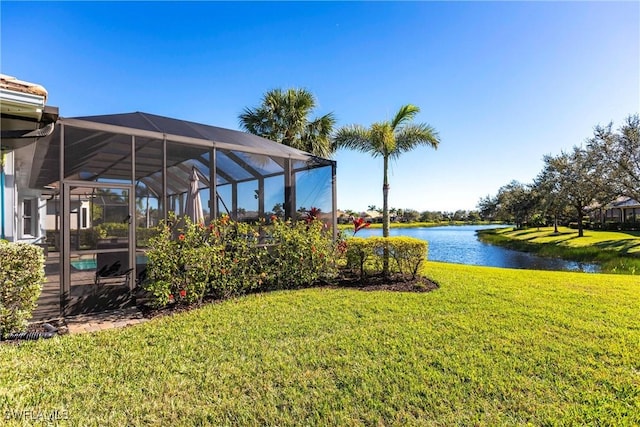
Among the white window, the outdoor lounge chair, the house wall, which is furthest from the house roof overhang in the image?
the white window

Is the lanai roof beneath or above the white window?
above

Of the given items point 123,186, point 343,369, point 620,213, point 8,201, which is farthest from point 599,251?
point 620,213

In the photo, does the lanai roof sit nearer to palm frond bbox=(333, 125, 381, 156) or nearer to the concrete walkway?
palm frond bbox=(333, 125, 381, 156)

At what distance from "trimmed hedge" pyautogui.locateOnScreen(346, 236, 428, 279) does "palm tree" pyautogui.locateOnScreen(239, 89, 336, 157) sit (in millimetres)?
7227

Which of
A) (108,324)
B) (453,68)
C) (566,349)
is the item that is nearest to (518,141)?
(453,68)

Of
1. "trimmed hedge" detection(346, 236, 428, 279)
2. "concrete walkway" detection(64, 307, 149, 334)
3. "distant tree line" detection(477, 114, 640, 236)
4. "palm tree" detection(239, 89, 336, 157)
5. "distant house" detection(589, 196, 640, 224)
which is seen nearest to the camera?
"concrete walkway" detection(64, 307, 149, 334)

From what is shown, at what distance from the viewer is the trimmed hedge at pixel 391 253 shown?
24.5 ft

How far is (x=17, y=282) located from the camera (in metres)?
4.06

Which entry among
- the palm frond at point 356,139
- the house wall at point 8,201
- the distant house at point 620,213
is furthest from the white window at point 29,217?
the distant house at point 620,213

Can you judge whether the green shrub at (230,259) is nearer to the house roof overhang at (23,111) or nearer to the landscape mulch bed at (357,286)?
the landscape mulch bed at (357,286)

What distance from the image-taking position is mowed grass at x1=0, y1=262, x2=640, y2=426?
252cm

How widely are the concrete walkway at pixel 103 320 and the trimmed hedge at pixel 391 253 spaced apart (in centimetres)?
456

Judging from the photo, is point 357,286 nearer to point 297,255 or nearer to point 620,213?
point 297,255

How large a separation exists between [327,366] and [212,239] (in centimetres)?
366
